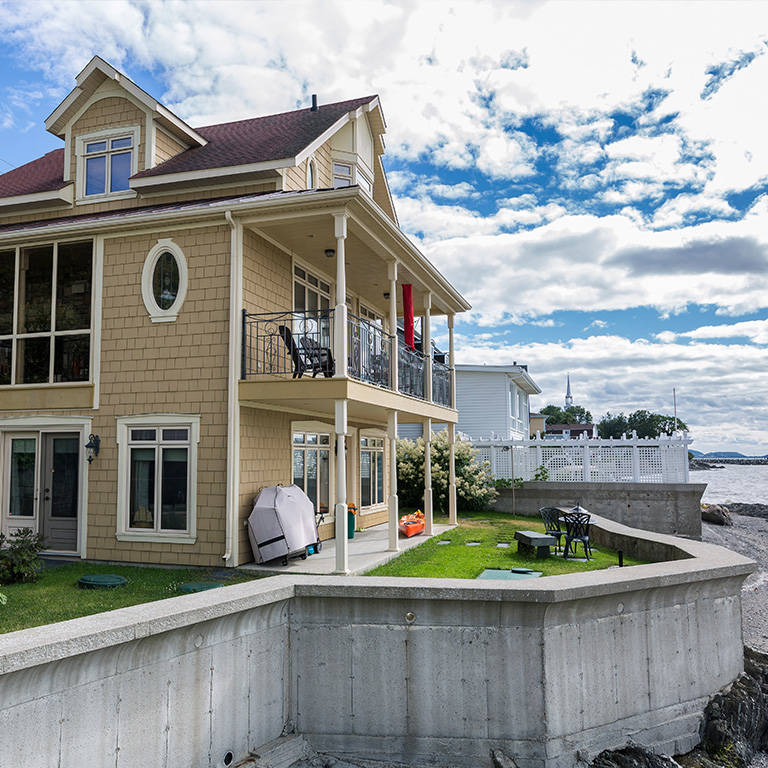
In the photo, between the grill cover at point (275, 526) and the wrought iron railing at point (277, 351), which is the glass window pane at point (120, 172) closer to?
the wrought iron railing at point (277, 351)

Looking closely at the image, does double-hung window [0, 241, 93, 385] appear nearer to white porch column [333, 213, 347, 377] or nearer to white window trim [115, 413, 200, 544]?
white window trim [115, 413, 200, 544]

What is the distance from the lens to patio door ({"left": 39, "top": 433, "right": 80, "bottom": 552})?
1173cm

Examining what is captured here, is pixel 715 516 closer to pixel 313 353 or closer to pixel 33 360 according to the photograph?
pixel 313 353

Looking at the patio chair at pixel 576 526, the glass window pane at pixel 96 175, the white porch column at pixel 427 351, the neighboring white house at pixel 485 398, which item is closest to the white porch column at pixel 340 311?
the white porch column at pixel 427 351

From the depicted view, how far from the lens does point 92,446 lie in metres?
11.5

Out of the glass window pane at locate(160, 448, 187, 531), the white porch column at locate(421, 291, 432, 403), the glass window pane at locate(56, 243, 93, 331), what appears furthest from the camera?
the white porch column at locate(421, 291, 432, 403)

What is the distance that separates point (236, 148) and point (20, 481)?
7.48 meters

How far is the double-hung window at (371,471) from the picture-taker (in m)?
16.1

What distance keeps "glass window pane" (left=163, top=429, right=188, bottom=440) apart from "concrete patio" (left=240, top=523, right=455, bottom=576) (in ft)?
7.74

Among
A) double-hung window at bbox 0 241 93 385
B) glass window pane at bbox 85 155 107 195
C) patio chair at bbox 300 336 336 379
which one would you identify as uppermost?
glass window pane at bbox 85 155 107 195

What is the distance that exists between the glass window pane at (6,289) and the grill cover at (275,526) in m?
5.97

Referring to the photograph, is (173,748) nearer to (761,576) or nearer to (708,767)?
(708,767)

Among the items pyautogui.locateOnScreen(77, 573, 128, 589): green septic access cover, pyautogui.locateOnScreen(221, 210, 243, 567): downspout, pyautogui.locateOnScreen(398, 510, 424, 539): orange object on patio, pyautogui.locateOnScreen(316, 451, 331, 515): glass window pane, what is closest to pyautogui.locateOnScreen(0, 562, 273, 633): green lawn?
pyautogui.locateOnScreen(77, 573, 128, 589): green septic access cover

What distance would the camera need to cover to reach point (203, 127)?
16.1 metres
